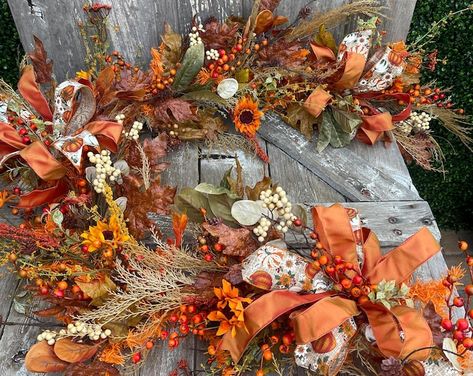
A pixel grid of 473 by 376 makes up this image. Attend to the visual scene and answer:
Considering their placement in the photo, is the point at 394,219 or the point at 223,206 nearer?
the point at 223,206

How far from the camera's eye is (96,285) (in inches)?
42.9

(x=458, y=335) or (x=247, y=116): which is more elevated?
(x=247, y=116)

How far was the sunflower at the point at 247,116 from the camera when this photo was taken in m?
1.46

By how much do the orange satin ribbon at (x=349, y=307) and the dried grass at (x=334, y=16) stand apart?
2.48 feet

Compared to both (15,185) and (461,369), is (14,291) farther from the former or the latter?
(461,369)

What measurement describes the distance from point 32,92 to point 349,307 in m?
0.97

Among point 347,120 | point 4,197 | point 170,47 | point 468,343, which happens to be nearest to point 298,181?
point 347,120

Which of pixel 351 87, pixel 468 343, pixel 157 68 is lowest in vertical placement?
pixel 468 343

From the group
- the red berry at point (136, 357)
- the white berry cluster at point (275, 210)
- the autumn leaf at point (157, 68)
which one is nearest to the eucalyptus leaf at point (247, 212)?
the white berry cluster at point (275, 210)

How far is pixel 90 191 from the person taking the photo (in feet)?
4.17

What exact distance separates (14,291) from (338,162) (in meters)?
0.93

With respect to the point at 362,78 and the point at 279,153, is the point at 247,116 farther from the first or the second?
the point at 362,78

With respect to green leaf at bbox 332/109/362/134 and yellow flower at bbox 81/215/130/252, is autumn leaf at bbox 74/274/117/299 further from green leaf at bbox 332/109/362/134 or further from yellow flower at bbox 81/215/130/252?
green leaf at bbox 332/109/362/134

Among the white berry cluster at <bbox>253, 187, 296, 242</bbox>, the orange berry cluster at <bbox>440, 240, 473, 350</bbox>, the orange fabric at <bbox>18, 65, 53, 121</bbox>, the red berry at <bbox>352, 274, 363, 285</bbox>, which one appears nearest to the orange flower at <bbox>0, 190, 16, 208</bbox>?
the orange fabric at <bbox>18, 65, 53, 121</bbox>
